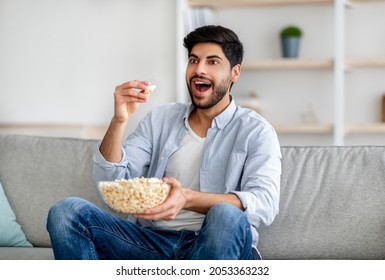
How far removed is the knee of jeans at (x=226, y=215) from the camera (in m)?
2.03

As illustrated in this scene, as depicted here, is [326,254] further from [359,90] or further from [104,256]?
[359,90]

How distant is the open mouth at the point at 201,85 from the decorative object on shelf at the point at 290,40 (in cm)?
207

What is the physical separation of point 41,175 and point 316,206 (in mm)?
1048

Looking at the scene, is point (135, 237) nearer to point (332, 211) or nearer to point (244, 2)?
point (332, 211)

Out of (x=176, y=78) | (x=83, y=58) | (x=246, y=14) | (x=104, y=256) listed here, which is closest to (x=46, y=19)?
(x=83, y=58)

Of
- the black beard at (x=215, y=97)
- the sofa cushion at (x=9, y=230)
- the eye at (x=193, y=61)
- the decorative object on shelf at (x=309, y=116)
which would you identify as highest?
the eye at (x=193, y=61)

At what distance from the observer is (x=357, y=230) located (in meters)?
2.54

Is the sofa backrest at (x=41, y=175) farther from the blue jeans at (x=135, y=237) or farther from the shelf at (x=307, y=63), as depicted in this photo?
the shelf at (x=307, y=63)

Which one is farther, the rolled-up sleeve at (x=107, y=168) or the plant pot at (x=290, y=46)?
the plant pot at (x=290, y=46)

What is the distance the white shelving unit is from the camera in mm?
4418

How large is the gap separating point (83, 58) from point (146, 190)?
10.2 feet

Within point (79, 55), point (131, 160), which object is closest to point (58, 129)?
point (79, 55)

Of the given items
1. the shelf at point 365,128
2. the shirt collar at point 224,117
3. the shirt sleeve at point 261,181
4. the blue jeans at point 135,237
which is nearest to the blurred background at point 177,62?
the shelf at point 365,128

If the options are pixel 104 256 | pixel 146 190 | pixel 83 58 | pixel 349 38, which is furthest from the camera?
pixel 83 58
